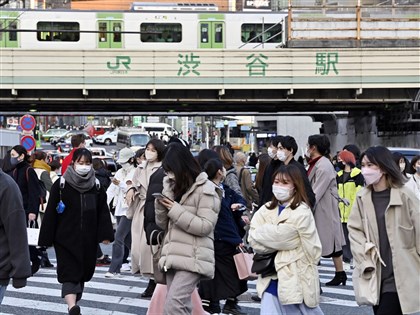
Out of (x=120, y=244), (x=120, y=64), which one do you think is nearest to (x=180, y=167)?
(x=120, y=244)

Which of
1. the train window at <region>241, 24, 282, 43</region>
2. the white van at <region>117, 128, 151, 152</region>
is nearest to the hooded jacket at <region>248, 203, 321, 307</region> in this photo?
the train window at <region>241, 24, 282, 43</region>

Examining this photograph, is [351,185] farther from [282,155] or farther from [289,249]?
Answer: [289,249]

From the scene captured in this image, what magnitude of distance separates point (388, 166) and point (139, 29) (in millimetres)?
33083

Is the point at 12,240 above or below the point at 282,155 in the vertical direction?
below

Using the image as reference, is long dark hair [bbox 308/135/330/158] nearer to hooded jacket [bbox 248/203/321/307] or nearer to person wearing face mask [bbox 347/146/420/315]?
hooded jacket [bbox 248/203/321/307]

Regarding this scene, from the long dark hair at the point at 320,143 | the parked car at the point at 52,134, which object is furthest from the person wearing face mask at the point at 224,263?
the parked car at the point at 52,134

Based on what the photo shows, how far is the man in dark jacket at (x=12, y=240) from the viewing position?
22.8 ft

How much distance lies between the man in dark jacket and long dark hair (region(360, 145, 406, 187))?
8.18 feet

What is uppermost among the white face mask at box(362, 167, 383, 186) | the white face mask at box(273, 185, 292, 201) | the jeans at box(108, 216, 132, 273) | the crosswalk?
the white face mask at box(362, 167, 383, 186)

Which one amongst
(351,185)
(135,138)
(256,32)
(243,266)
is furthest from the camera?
(135,138)

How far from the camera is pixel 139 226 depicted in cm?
1031

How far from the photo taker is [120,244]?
1270cm

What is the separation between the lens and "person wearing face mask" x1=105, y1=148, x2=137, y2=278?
41.9 feet

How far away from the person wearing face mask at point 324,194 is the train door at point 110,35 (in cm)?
2795
